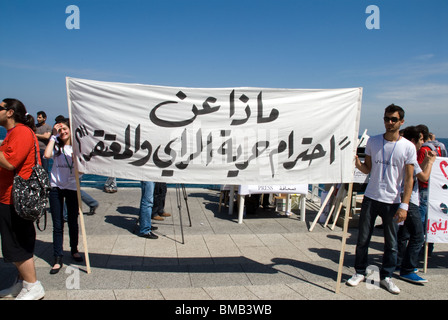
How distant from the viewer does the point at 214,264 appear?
16.9ft

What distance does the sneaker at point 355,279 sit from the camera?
4453 millimetres

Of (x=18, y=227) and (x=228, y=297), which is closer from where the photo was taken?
(x=18, y=227)

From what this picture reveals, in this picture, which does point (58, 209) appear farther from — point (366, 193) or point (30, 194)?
point (366, 193)

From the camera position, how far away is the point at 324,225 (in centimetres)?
760

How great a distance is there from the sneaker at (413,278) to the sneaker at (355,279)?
2.12 ft

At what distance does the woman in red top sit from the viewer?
11.7 feet

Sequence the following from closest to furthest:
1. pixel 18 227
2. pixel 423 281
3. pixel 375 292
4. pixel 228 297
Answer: pixel 18 227 → pixel 228 297 → pixel 375 292 → pixel 423 281

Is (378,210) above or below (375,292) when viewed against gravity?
above

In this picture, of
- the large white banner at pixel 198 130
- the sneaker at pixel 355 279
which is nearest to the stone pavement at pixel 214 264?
the sneaker at pixel 355 279

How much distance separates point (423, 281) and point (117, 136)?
4.51m

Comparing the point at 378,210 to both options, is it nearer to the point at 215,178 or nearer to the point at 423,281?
the point at 423,281

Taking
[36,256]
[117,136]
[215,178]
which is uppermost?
[117,136]

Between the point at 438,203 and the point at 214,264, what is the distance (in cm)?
354
